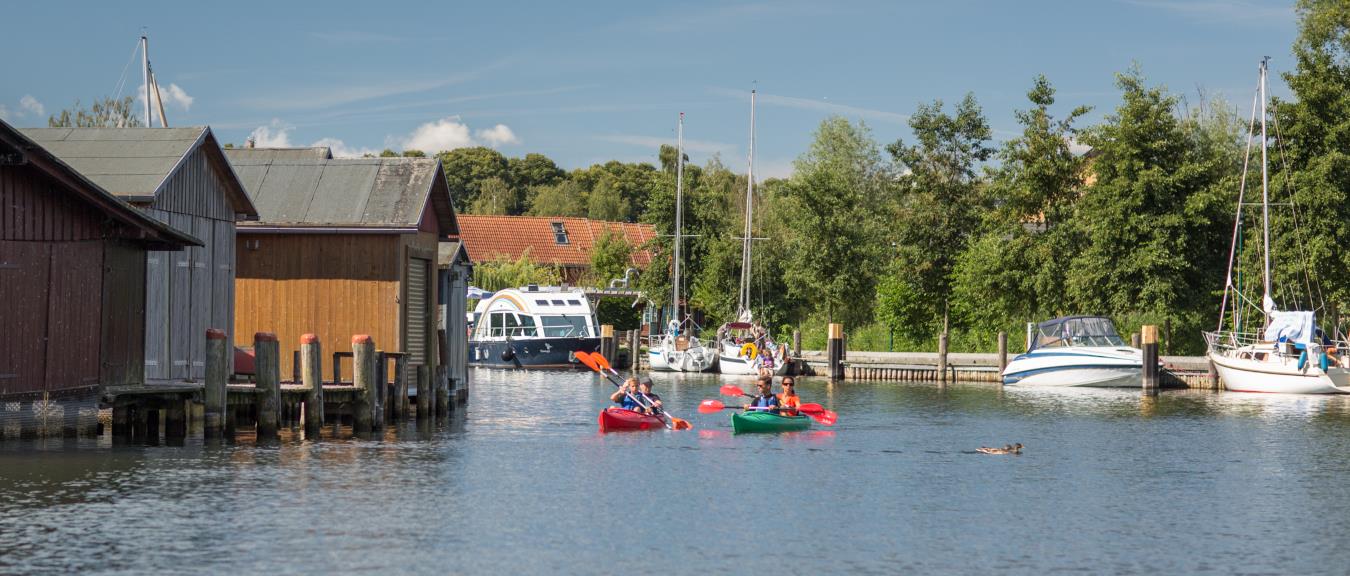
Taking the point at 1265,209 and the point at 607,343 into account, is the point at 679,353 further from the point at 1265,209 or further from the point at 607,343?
the point at 1265,209

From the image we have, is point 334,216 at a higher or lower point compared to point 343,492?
higher

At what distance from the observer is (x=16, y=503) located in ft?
71.1

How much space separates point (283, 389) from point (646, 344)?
4622 centimetres

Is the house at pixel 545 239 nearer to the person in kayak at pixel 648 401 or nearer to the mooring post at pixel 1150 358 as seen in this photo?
the mooring post at pixel 1150 358

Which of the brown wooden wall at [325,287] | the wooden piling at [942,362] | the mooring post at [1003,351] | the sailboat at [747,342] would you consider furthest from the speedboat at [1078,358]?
the brown wooden wall at [325,287]

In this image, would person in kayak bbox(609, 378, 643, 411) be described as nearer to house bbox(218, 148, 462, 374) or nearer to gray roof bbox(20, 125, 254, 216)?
house bbox(218, 148, 462, 374)

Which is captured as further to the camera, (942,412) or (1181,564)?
(942,412)

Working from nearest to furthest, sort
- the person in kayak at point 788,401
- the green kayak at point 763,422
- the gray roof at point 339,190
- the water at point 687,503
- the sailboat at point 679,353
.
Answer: the water at point 687,503 < the gray roof at point 339,190 < the green kayak at point 763,422 < the person in kayak at point 788,401 < the sailboat at point 679,353

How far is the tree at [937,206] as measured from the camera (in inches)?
2630

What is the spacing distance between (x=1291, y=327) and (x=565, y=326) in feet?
105

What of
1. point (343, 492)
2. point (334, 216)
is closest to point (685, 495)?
point (343, 492)

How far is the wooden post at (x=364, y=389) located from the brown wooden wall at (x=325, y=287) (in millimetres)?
3195

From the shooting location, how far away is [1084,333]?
57594 mm

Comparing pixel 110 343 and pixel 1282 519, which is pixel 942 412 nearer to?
pixel 1282 519
